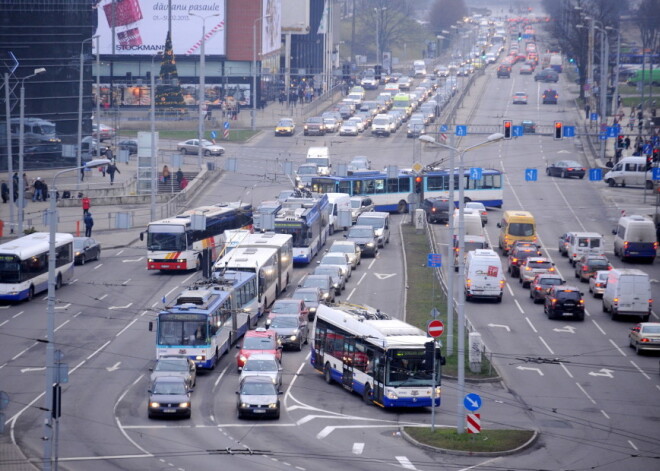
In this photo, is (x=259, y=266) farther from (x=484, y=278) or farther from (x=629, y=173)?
(x=629, y=173)

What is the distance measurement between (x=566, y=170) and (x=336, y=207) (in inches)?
970

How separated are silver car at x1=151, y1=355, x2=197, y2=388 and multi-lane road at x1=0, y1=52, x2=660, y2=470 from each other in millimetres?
831

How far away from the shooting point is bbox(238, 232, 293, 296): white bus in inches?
2103

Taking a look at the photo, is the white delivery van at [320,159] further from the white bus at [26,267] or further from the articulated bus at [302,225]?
the white bus at [26,267]

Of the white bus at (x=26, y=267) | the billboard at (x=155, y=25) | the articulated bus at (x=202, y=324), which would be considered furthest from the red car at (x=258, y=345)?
the billboard at (x=155, y=25)

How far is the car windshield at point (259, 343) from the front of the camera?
1601 inches

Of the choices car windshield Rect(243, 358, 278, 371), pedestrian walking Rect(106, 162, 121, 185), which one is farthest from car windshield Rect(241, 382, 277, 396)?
pedestrian walking Rect(106, 162, 121, 185)

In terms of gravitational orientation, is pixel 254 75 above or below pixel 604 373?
above

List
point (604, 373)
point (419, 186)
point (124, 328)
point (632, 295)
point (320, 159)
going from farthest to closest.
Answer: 1. point (320, 159)
2. point (419, 186)
3. point (632, 295)
4. point (124, 328)
5. point (604, 373)

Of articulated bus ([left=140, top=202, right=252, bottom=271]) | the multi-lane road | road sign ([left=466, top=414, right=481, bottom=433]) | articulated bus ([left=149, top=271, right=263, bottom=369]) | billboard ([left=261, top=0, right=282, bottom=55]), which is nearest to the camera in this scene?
the multi-lane road

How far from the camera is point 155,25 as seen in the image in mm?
123188

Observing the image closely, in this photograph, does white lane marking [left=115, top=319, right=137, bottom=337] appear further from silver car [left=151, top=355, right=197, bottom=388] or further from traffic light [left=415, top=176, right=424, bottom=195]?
traffic light [left=415, top=176, right=424, bottom=195]

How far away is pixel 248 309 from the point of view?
4619 centimetres

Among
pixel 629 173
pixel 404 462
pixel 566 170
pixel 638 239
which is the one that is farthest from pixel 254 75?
pixel 404 462
